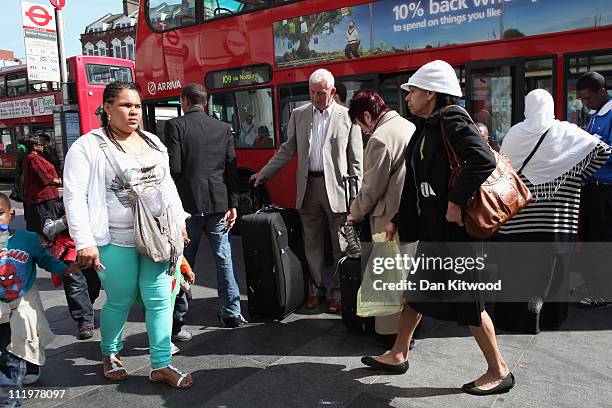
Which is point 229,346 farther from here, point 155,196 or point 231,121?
point 231,121

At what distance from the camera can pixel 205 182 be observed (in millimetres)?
3941

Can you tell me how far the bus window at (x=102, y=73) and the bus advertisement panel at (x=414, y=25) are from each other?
12154mm

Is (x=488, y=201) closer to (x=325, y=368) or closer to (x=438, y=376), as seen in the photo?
(x=438, y=376)

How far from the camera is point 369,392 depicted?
115 inches

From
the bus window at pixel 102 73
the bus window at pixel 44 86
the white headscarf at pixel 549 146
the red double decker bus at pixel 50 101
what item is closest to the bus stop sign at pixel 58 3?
the red double decker bus at pixel 50 101

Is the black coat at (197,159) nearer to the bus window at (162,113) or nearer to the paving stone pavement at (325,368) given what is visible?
the paving stone pavement at (325,368)

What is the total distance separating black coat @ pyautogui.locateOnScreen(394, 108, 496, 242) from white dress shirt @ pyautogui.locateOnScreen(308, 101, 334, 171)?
4.21ft

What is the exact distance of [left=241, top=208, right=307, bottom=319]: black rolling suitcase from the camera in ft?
13.1

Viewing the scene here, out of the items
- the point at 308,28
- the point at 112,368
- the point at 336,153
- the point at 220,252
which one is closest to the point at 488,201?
the point at 336,153

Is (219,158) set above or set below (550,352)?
above

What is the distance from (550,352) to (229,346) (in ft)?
7.24

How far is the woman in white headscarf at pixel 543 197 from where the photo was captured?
3.66 meters

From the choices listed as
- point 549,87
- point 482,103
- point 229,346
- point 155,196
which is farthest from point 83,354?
point 549,87

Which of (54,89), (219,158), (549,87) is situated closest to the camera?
(219,158)
